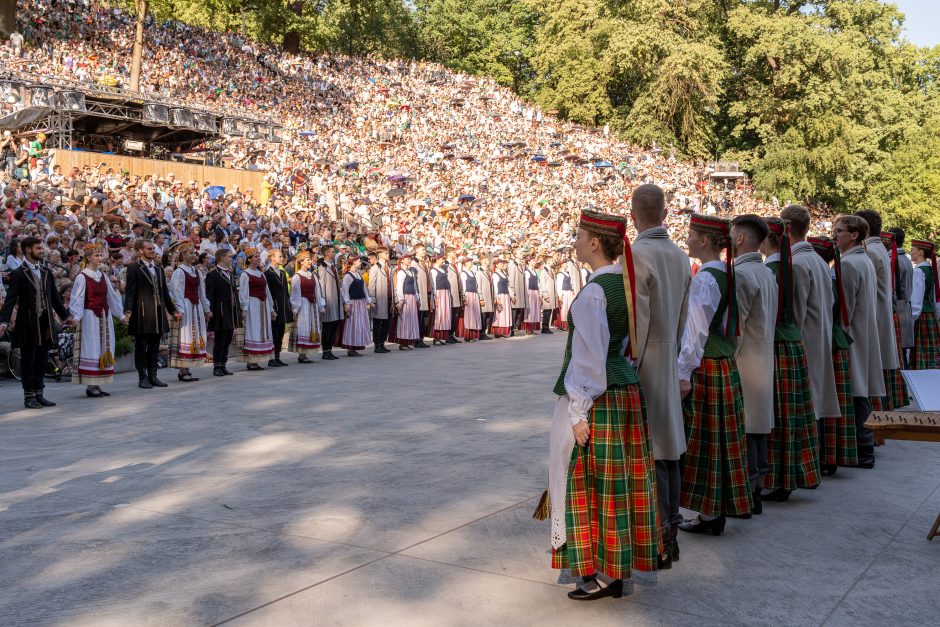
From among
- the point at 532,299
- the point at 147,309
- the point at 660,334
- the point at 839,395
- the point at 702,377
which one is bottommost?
the point at 839,395

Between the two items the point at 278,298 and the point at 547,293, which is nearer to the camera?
the point at 278,298

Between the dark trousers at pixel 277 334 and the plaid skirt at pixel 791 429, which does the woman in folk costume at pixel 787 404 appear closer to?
the plaid skirt at pixel 791 429

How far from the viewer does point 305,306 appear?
15.4 m

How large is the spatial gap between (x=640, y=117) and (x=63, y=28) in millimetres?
31541

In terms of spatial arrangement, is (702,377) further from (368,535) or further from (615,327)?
(368,535)

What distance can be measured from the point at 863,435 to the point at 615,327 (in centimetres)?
415

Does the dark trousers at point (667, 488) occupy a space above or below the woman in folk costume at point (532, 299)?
below

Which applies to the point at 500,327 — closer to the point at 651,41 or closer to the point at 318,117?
the point at 318,117

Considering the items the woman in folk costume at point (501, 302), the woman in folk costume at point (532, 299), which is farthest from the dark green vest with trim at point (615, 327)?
the woman in folk costume at point (532, 299)

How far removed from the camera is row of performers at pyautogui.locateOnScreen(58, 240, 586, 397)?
1141 centimetres

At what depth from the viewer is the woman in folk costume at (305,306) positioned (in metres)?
15.2

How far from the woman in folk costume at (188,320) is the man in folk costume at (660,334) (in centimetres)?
948

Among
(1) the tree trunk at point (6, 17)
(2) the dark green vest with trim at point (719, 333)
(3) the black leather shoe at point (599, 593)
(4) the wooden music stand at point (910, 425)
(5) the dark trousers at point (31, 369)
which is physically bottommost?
(3) the black leather shoe at point (599, 593)

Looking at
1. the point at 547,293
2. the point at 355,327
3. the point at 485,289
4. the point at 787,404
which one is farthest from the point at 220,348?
the point at 547,293
